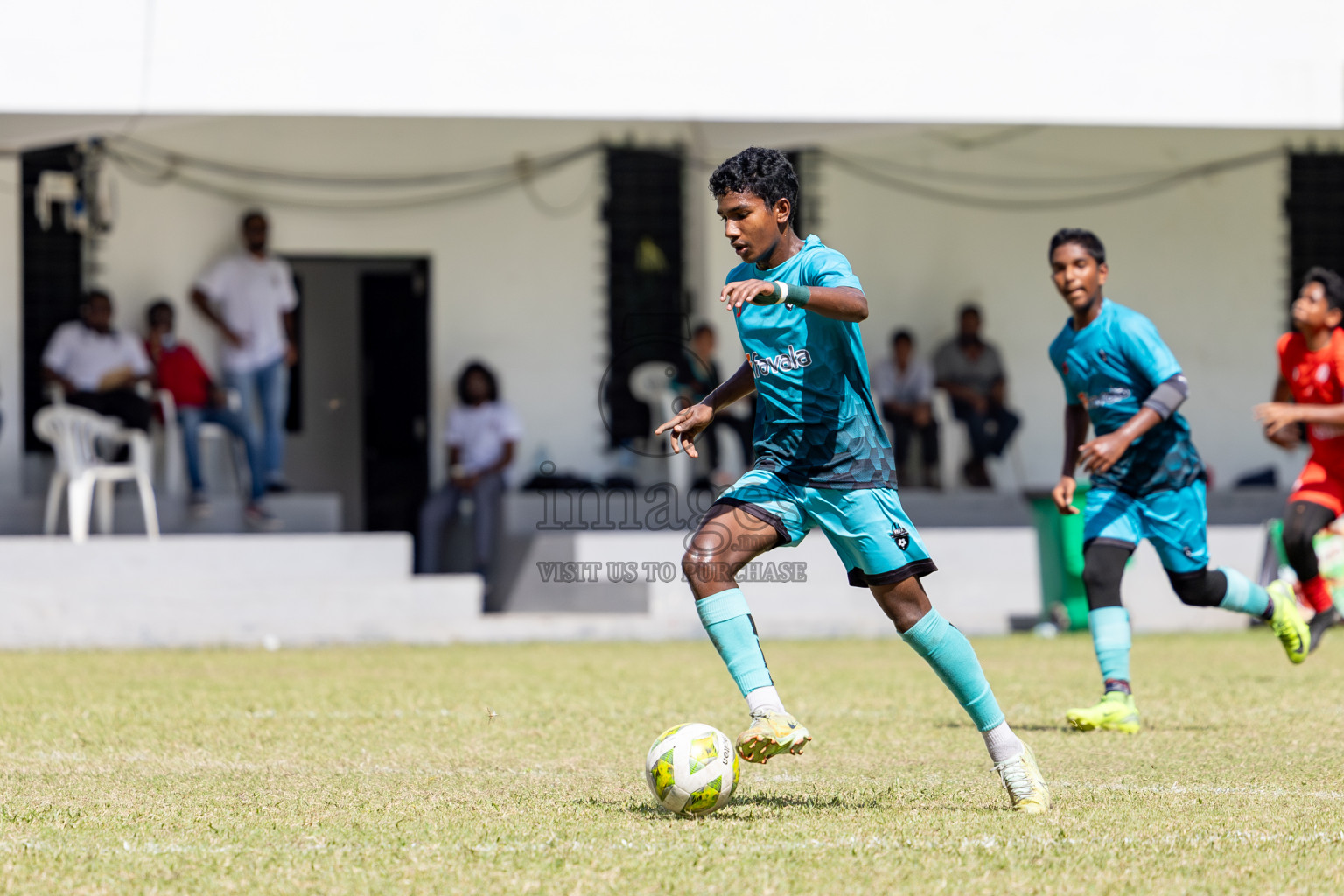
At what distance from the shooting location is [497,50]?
13.2 m

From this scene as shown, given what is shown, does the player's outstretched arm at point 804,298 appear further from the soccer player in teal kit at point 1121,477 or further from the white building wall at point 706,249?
the white building wall at point 706,249

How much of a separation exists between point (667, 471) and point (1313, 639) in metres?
7.44

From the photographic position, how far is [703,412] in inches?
210

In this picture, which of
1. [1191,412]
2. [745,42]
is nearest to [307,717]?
[745,42]

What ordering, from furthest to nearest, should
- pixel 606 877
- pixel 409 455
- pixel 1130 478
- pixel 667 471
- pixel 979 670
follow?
pixel 409 455 < pixel 667 471 < pixel 1130 478 < pixel 979 670 < pixel 606 877

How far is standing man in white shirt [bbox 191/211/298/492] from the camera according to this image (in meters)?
14.6

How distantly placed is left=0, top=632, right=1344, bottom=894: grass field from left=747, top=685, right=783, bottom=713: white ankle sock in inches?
12.8

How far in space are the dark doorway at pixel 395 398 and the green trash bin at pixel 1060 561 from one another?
600cm

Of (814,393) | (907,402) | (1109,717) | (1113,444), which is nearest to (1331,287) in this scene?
(1113,444)

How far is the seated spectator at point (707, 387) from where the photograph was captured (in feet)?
49.6

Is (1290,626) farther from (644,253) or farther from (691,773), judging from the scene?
(644,253)

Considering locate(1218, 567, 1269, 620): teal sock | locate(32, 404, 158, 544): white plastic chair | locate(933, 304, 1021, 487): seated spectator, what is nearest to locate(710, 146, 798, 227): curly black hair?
locate(1218, 567, 1269, 620): teal sock

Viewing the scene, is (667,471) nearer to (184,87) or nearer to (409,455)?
(409,455)

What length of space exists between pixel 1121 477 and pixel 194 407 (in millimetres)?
8996
